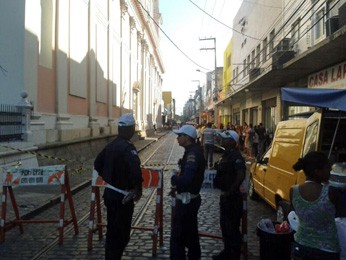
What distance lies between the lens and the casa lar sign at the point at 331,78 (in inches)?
587

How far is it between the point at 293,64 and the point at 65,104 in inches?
357

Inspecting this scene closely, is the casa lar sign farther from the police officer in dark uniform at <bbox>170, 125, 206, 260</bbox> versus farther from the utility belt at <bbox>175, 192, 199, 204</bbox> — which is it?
the utility belt at <bbox>175, 192, 199, 204</bbox>

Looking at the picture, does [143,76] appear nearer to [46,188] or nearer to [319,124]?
[46,188]

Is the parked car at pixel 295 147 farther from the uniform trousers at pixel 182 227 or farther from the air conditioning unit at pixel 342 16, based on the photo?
the air conditioning unit at pixel 342 16

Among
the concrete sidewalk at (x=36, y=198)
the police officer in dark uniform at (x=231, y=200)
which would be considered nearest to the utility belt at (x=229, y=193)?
the police officer in dark uniform at (x=231, y=200)

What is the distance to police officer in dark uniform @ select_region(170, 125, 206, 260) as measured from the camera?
4.86 m

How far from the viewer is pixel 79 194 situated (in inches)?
446

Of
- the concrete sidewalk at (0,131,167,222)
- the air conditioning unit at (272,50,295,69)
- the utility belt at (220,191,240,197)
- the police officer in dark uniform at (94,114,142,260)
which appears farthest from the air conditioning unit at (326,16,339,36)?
the police officer in dark uniform at (94,114,142,260)

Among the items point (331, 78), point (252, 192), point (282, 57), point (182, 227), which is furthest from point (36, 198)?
point (282, 57)

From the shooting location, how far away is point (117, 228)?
4.91 metres

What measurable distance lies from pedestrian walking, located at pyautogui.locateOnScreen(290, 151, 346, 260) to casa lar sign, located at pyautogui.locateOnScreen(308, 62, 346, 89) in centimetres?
1224

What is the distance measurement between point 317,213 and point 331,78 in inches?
548

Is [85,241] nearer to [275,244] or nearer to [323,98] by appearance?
[275,244]

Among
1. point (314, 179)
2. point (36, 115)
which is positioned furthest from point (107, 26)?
point (314, 179)
